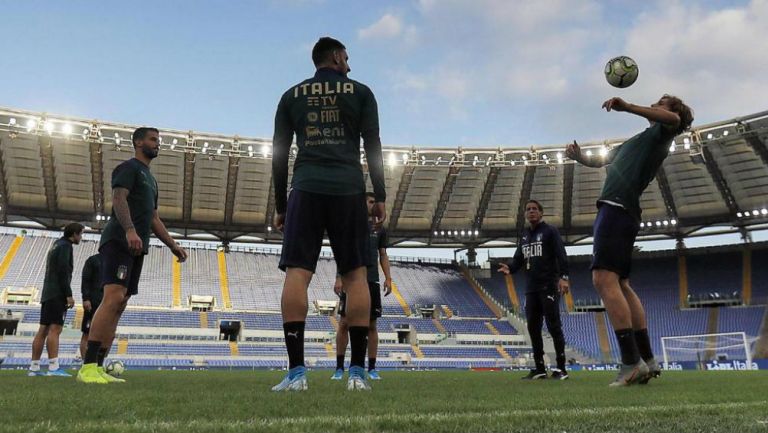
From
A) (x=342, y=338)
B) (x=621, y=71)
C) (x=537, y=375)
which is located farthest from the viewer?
(x=342, y=338)

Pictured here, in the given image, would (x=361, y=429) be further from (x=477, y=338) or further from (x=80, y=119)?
(x=477, y=338)

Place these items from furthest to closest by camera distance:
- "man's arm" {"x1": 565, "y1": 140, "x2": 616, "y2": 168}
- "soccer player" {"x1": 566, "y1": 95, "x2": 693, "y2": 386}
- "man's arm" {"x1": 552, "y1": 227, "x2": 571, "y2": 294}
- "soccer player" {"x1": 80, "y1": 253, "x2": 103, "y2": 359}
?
"soccer player" {"x1": 80, "y1": 253, "x2": 103, "y2": 359} → "man's arm" {"x1": 552, "y1": 227, "x2": 571, "y2": 294} → "man's arm" {"x1": 565, "y1": 140, "x2": 616, "y2": 168} → "soccer player" {"x1": 566, "y1": 95, "x2": 693, "y2": 386}

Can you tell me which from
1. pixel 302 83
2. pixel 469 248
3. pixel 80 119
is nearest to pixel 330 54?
pixel 302 83

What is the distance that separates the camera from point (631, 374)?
484 centimetres

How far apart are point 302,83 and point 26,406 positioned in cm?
261

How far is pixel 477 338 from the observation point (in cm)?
3388

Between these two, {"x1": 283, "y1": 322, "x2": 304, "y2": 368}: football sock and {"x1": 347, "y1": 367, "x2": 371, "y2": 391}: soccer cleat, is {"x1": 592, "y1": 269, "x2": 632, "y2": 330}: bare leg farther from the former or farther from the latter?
{"x1": 283, "y1": 322, "x2": 304, "y2": 368}: football sock

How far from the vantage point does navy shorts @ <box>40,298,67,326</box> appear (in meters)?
7.37

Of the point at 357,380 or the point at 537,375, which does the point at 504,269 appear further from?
the point at 357,380

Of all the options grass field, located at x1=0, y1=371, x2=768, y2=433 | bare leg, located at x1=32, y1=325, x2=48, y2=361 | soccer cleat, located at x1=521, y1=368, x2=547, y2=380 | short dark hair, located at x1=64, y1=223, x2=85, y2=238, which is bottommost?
soccer cleat, located at x1=521, y1=368, x2=547, y2=380

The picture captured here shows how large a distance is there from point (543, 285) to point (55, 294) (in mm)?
6425

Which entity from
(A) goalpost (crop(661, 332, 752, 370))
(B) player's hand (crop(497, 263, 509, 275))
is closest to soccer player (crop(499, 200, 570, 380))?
(B) player's hand (crop(497, 263, 509, 275))

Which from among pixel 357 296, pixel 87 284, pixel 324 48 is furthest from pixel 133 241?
pixel 87 284

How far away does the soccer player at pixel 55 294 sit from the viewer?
7320 millimetres
